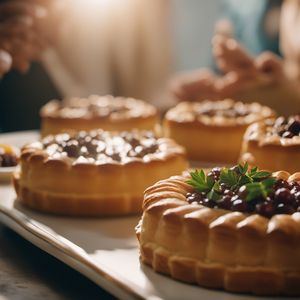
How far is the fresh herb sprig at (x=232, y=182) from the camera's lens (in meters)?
1.70

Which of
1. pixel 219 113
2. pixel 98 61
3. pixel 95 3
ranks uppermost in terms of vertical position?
pixel 95 3

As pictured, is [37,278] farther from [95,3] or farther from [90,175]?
[95,3]

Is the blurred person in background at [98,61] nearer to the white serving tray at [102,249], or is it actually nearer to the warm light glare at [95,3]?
the warm light glare at [95,3]

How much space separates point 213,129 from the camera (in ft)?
10.0

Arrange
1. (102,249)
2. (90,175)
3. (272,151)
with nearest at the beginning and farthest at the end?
(102,249)
(90,175)
(272,151)

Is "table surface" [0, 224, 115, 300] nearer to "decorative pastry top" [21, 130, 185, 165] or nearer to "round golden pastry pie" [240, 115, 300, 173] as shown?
"decorative pastry top" [21, 130, 185, 165]

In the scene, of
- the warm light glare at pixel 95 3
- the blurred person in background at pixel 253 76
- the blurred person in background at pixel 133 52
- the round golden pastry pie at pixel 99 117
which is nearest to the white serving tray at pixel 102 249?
the round golden pastry pie at pixel 99 117

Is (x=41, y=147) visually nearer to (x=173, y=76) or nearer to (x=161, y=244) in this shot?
(x=161, y=244)

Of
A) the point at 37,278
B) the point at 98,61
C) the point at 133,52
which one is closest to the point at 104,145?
the point at 37,278

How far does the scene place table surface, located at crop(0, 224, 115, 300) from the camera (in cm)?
177

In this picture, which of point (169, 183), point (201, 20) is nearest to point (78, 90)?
point (201, 20)

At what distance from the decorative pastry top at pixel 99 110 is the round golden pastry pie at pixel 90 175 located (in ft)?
2.68

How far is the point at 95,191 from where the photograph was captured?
2357 mm

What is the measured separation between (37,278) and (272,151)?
928 mm
